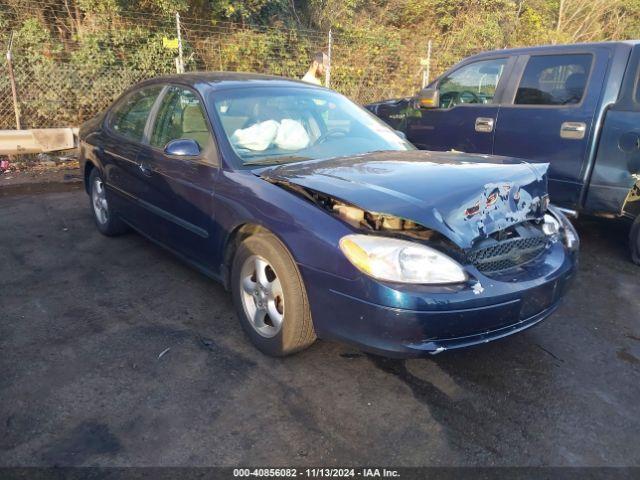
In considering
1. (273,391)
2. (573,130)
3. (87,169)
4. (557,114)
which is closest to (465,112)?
(557,114)

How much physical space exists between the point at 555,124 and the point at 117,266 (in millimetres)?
4195

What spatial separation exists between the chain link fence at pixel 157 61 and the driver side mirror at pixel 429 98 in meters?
5.39

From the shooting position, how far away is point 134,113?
180 inches

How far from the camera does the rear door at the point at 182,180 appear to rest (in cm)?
345

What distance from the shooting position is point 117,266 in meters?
4.48

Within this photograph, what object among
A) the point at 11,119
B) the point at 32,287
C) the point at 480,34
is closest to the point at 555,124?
the point at 32,287

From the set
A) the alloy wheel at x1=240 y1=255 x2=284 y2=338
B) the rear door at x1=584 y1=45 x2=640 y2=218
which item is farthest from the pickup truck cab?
the alloy wheel at x1=240 y1=255 x2=284 y2=338

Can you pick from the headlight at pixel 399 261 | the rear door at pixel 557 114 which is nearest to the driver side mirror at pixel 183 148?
the headlight at pixel 399 261

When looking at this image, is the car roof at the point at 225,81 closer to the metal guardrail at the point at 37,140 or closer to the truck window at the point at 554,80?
the truck window at the point at 554,80

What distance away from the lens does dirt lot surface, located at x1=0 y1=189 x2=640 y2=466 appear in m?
2.34

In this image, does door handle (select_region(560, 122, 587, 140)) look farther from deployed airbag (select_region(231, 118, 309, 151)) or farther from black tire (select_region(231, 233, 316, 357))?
black tire (select_region(231, 233, 316, 357))

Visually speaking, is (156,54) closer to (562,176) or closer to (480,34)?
(562,176)

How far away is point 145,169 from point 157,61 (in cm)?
700

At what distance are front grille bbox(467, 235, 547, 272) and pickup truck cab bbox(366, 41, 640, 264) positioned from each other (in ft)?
6.69
